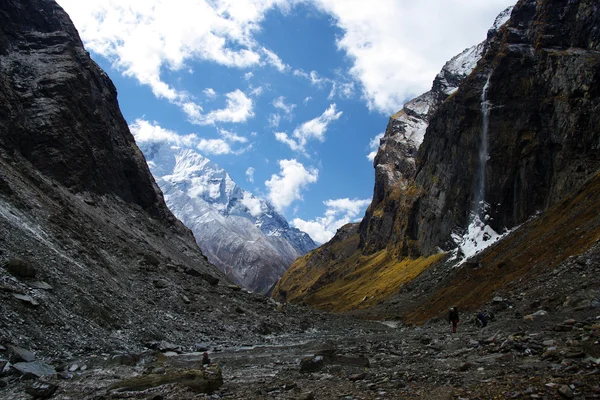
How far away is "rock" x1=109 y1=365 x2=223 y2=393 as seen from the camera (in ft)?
54.4

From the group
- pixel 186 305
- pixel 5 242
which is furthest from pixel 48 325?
pixel 186 305

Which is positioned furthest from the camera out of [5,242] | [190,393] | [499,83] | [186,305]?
[499,83]

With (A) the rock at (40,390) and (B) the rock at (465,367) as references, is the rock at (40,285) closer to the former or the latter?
(A) the rock at (40,390)

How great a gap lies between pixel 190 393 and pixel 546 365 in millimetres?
11764

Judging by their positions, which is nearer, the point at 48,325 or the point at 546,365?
the point at 546,365

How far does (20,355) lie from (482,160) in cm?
12904

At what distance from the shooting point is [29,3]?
97188mm

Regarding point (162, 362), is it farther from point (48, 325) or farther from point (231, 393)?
point (231, 393)

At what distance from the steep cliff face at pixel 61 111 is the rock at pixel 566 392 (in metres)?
71.3

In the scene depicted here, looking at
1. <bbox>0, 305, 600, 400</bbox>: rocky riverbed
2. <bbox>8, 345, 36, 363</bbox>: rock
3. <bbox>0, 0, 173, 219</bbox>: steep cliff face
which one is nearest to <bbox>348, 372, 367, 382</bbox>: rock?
<bbox>0, 305, 600, 400</bbox>: rocky riverbed

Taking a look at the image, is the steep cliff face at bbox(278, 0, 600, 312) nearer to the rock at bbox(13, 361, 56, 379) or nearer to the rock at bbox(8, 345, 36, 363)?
the rock at bbox(13, 361, 56, 379)

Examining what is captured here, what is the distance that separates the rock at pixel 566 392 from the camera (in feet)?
35.9

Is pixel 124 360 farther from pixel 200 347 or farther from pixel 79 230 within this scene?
pixel 79 230

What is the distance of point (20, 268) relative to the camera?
3130 centimetres
